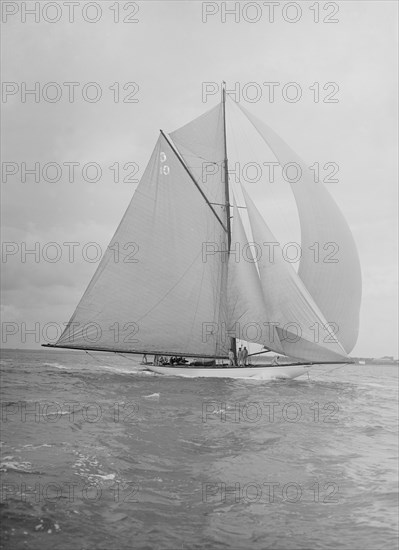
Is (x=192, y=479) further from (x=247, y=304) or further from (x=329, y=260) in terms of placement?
(x=329, y=260)

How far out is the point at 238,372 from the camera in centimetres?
3041

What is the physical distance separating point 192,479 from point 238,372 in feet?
73.1

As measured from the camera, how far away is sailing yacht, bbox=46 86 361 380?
2892 cm

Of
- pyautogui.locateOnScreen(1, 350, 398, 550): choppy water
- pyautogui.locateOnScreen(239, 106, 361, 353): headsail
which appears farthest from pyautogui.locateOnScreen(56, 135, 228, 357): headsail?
pyautogui.locateOnScreen(1, 350, 398, 550): choppy water

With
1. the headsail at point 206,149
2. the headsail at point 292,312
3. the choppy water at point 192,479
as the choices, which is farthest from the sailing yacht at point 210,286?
the choppy water at point 192,479

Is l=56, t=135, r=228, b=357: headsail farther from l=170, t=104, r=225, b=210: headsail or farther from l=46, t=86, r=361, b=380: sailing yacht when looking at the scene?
l=170, t=104, r=225, b=210: headsail

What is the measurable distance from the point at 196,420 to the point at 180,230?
18.0m

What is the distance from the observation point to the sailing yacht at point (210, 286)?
1139 inches

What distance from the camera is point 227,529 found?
6316 millimetres

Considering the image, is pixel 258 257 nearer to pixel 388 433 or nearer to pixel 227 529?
pixel 388 433

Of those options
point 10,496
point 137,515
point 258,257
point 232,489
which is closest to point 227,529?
point 137,515

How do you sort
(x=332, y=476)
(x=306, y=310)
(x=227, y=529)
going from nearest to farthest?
(x=227, y=529), (x=332, y=476), (x=306, y=310)

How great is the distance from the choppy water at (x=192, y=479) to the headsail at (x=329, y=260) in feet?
46.2

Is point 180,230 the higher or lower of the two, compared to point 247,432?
higher
